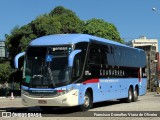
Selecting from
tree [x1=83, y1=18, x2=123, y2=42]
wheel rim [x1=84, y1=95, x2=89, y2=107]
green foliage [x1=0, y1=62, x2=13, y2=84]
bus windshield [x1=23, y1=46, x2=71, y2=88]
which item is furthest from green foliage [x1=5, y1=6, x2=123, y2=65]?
bus windshield [x1=23, y1=46, x2=71, y2=88]

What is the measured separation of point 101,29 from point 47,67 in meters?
34.6

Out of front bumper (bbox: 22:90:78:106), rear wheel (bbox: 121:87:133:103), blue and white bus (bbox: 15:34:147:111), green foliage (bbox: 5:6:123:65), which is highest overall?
green foliage (bbox: 5:6:123:65)

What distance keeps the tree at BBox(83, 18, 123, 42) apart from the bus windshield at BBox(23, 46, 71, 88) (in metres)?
32.5

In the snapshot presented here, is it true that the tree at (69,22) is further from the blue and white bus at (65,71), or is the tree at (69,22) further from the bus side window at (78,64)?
the bus side window at (78,64)

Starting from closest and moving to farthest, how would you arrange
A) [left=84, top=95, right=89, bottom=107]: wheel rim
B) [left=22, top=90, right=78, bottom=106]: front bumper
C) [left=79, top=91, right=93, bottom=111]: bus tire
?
1. [left=22, top=90, right=78, bottom=106]: front bumper
2. [left=79, top=91, right=93, bottom=111]: bus tire
3. [left=84, top=95, right=89, bottom=107]: wheel rim

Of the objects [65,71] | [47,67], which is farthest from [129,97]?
[47,67]

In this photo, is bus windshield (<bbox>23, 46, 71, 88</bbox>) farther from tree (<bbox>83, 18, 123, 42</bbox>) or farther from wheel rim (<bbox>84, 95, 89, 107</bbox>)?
A: tree (<bbox>83, 18, 123, 42</bbox>)

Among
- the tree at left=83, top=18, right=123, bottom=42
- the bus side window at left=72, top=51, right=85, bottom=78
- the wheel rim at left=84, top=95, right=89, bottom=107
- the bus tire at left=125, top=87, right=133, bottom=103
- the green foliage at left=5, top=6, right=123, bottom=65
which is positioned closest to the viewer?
the bus side window at left=72, top=51, right=85, bottom=78

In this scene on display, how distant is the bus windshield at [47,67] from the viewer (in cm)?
1780

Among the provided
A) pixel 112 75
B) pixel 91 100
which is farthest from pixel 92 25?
pixel 91 100

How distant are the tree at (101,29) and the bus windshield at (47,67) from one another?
32521 mm

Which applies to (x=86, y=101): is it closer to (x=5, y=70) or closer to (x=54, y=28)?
(x=54, y=28)

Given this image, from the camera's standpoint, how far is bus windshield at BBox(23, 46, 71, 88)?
1780cm

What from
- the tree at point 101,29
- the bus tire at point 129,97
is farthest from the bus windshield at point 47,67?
the tree at point 101,29
